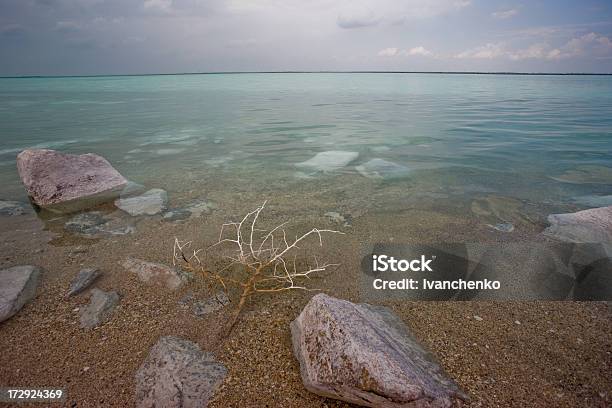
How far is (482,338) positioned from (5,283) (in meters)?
4.51

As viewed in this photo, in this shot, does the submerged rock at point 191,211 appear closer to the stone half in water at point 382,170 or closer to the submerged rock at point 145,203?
the submerged rock at point 145,203

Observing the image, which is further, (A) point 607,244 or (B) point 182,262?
(A) point 607,244

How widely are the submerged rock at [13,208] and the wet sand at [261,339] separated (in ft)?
4.72

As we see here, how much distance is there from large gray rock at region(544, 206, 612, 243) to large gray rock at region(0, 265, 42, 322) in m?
6.22

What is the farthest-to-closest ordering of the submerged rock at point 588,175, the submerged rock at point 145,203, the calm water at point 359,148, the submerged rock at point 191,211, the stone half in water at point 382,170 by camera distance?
the stone half in water at point 382,170
the submerged rock at point 588,175
the calm water at point 359,148
the submerged rock at point 145,203
the submerged rock at point 191,211

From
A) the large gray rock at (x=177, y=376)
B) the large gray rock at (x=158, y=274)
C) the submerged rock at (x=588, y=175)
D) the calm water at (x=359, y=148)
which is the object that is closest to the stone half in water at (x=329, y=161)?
the calm water at (x=359, y=148)

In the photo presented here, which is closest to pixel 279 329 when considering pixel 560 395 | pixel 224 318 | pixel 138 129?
pixel 224 318

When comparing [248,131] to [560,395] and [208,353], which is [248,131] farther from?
[560,395]

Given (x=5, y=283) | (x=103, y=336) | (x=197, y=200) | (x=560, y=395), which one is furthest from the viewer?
(x=197, y=200)

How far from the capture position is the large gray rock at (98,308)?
116 inches

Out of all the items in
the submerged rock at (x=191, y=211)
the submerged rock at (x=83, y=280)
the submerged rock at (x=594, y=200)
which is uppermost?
the submerged rock at (x=594, y=200)

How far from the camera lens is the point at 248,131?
14.1 m

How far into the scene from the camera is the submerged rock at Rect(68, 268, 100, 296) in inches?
132

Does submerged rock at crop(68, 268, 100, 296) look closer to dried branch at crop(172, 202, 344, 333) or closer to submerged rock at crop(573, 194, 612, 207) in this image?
dried branch at crop(172, 202, 344, 333)
